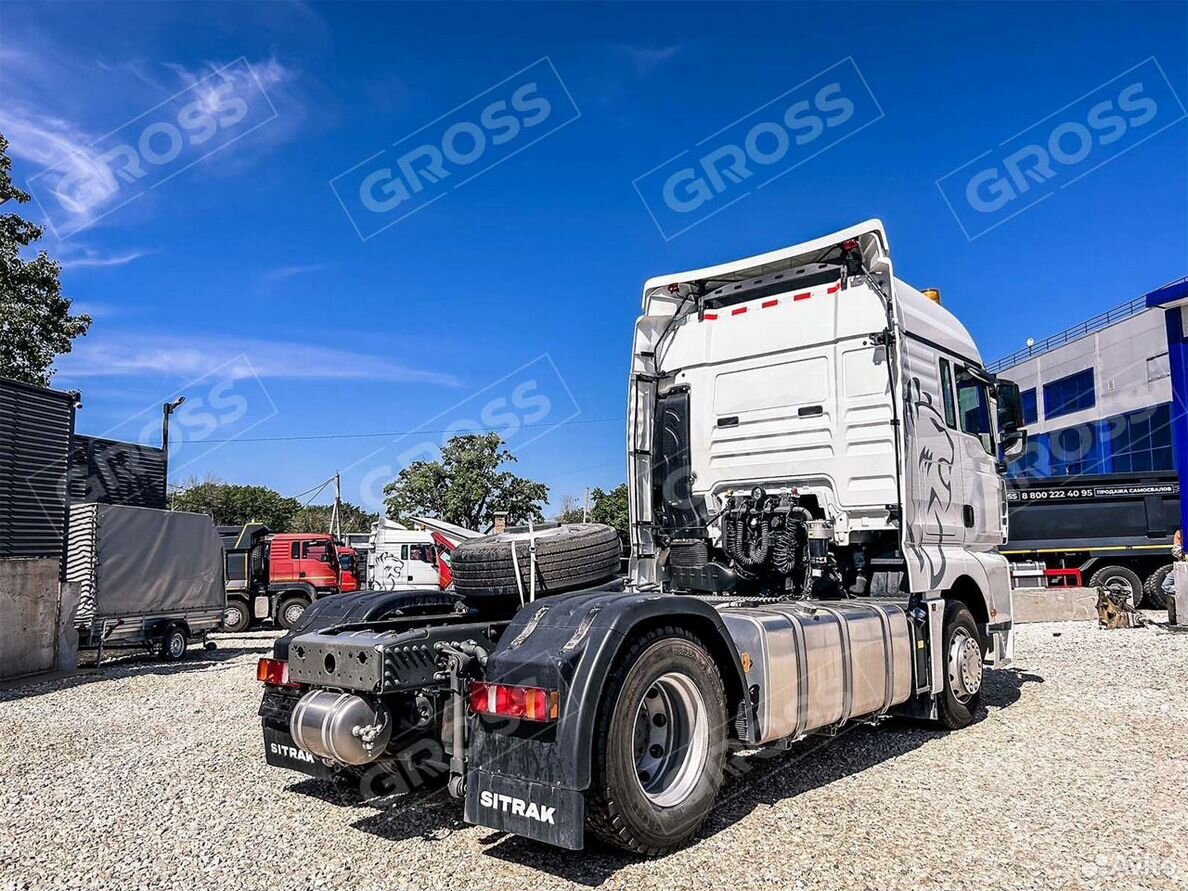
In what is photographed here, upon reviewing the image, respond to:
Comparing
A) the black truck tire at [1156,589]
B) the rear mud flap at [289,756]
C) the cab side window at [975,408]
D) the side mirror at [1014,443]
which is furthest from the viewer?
the black truck tire at [1156,589]

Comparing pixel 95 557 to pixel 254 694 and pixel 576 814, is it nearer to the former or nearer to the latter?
pixel 254 694

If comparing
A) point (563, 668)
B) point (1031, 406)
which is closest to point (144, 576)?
point (563, 668)

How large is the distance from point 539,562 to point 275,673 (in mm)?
1594

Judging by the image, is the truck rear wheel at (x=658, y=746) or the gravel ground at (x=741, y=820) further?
the gravel ground at (x=741, y=820)

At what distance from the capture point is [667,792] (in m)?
4.22

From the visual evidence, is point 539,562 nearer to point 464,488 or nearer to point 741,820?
point 741,820

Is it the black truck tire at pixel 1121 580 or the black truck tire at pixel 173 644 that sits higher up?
the black truck tire at pixel 1121 580

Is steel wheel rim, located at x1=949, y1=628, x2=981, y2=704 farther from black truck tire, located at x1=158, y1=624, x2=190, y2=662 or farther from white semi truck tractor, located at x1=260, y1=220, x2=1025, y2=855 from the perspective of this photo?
black truck tire, located at x1=158, y1=624, x2=190, y2=662

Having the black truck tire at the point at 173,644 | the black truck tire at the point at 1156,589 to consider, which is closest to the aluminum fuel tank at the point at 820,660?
the black truck tire at the point at 173,644

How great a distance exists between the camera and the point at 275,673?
475cm

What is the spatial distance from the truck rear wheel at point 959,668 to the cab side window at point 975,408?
5.09 feet

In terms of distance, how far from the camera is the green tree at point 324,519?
59.8 m

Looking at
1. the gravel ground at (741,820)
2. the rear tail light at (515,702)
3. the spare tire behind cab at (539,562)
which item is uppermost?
the spare tire behind cab at (539,562)

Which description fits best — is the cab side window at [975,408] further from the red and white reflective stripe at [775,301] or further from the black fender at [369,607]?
the black fender at [369,607]
